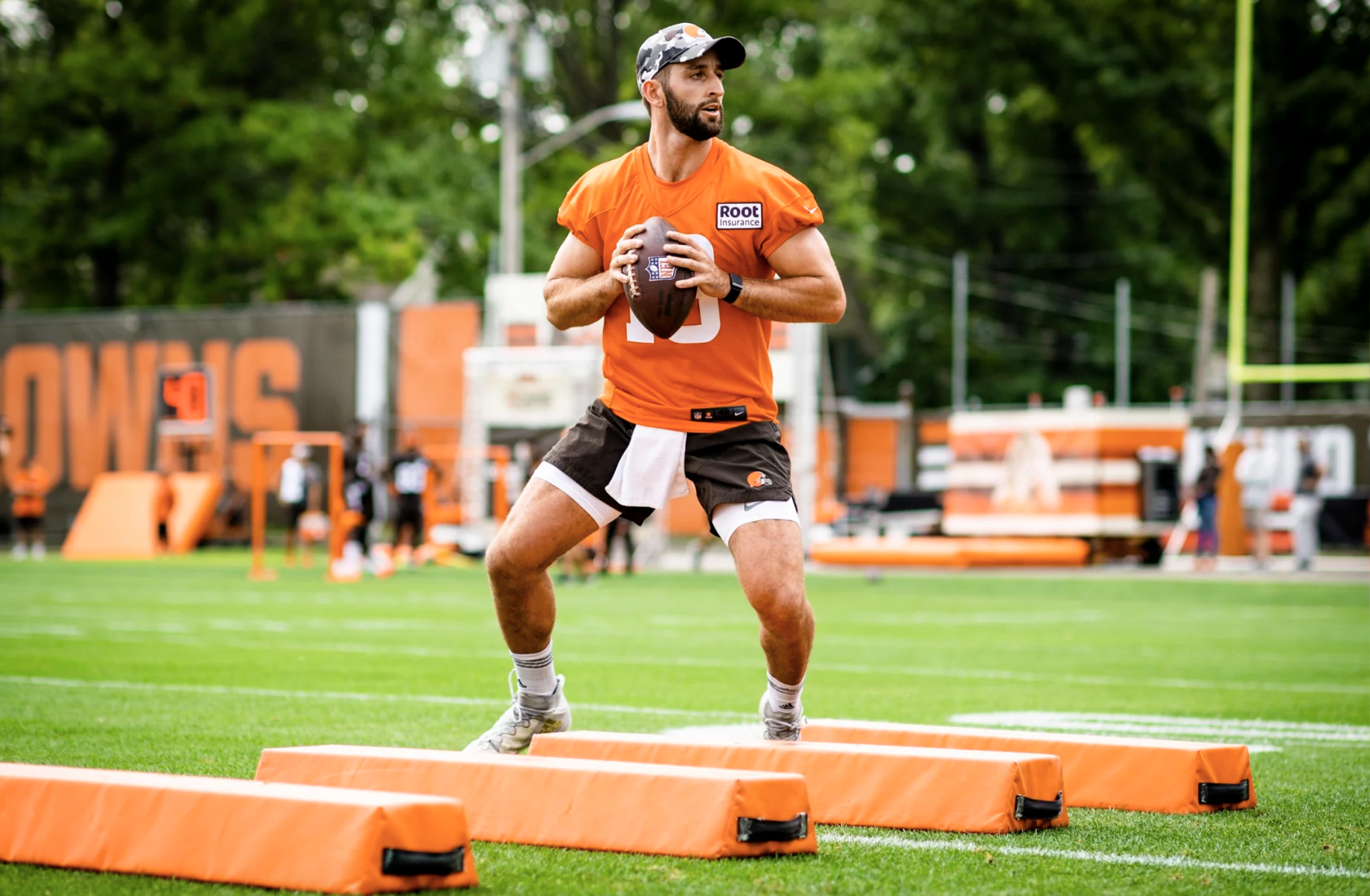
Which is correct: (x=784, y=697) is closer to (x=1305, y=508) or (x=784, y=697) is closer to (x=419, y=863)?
(x=419, y=863)

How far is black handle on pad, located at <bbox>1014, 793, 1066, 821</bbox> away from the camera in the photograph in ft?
17.0

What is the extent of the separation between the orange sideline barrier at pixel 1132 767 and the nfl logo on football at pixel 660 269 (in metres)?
1.69

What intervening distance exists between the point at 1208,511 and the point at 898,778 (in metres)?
22.8

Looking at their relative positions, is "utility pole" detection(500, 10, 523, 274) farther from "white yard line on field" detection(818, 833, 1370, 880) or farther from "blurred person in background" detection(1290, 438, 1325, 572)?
"white yard line on field" detection(818, 833, 1370, 880)

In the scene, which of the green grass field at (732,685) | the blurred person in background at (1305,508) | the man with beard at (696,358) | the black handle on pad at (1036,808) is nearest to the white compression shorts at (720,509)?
the man with beard at (696,358)

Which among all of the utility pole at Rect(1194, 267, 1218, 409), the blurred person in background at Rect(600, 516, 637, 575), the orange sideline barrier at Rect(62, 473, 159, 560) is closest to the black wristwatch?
the blurred person in background at Rect(600, 516, 637, 575)

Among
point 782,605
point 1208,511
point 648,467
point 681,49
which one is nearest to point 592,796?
point 782,605

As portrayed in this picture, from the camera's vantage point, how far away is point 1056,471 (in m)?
29.5

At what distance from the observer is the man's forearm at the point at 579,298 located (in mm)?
5727

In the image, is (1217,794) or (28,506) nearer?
(1217,794)

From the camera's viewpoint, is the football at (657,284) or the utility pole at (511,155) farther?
the utility pole at (511,155)

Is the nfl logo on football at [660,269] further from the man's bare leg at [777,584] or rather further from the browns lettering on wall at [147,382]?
the browns lettering on wall at [147,382]

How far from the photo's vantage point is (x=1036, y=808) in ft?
17.1

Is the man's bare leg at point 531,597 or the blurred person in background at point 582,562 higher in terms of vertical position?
the man's bare leg at point 531,597
